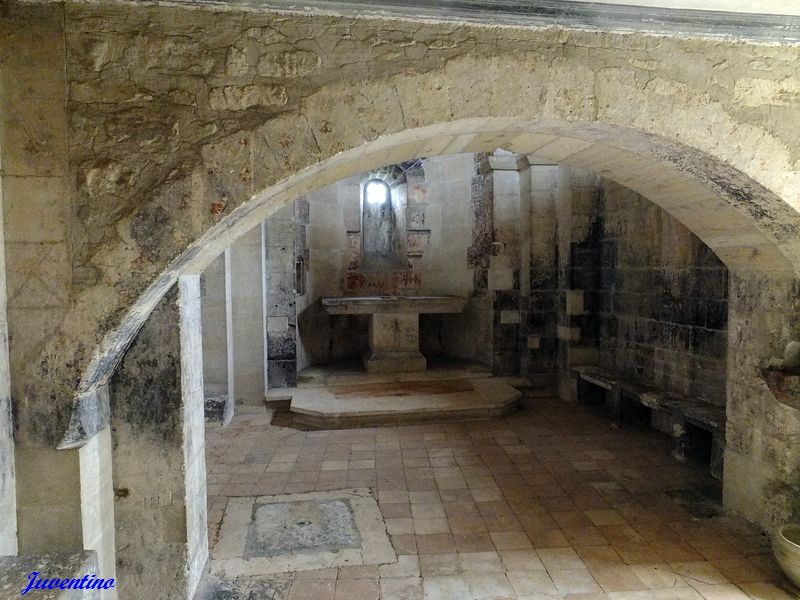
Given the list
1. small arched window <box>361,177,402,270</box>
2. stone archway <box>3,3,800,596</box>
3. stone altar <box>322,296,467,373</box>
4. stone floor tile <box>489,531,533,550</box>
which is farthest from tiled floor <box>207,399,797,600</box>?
small arched window <box>361,177,402,270</box>

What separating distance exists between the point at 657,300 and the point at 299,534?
13.0ft

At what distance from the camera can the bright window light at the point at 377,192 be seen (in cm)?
832

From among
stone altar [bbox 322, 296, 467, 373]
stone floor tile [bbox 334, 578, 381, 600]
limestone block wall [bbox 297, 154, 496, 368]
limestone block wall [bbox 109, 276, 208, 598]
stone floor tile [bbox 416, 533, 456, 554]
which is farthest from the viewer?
limestone block wall [bbox 297, 154, 496, 368]

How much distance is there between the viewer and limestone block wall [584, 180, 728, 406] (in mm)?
4363

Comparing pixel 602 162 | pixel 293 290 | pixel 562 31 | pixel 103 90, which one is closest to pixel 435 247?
pixel 293 290

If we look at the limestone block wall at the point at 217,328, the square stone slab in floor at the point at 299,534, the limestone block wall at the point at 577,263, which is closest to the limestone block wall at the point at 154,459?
the square stone slab in floor at the point at 299,534

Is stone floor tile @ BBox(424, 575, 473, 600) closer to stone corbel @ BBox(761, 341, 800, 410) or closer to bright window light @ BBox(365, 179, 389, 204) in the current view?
stone corbel @ BBox(761, 341, 800, 410)

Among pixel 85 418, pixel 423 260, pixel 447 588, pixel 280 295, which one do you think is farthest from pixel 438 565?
pixel 423 260

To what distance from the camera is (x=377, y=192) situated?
8.37m

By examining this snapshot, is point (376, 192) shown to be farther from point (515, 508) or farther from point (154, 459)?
point (154, 459)

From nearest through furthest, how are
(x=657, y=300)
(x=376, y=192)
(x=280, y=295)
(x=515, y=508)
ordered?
1. (x=515, y=508)
2. (x=657, y=300)
3. (x=280, y=295)
4. (x=376, y=192)

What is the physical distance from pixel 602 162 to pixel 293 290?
4.02 m

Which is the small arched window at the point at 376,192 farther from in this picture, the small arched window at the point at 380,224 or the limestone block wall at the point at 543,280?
the limestone block wall at the point at 543,280

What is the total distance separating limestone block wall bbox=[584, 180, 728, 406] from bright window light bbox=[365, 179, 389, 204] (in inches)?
139
